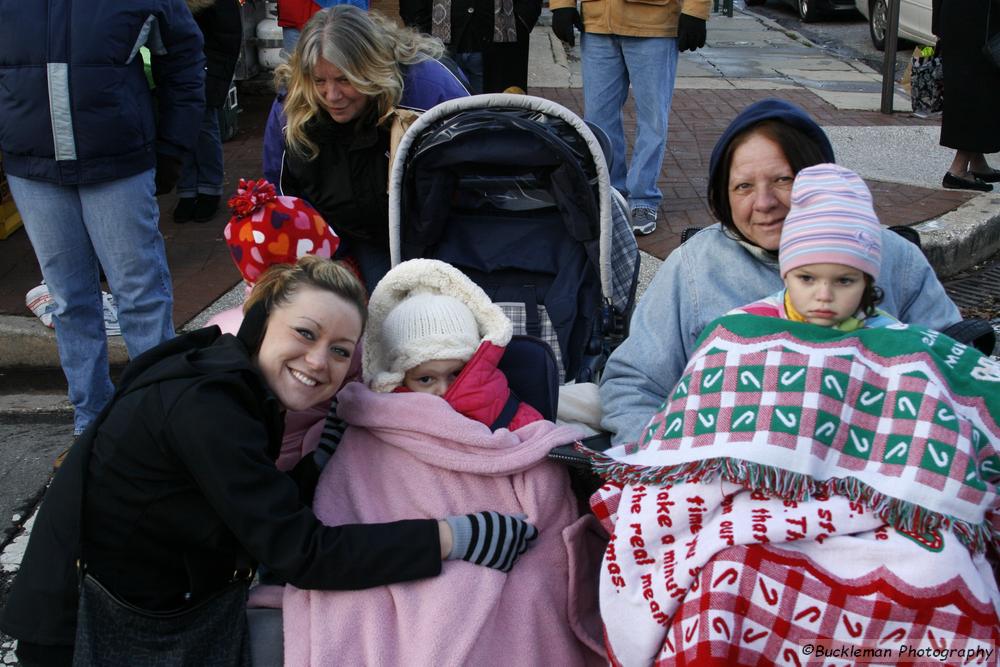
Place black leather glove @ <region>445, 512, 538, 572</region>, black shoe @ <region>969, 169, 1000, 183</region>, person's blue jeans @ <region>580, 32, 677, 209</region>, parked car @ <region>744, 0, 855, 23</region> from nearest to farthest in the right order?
black leather glove @ <region>445, 512, 538, 572</region> < person's blue jeans @ <region>580, 32, 677, 209</region> < black shoe @ <region>969, 169, 1000, 183</region> < parked car @ <region>744, 0, 855, 23</region>

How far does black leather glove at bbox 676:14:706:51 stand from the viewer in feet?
18.3

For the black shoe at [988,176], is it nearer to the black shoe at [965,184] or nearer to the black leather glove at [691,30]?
the black shoe at [965,184]

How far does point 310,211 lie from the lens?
126 inches

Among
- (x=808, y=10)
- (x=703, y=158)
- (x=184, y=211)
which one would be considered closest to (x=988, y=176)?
(x=703, y=158)

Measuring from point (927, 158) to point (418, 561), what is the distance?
6.57 metres

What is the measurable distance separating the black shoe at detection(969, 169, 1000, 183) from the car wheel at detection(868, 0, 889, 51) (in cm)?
638

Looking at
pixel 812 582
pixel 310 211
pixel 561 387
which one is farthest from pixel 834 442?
pixel 310 211

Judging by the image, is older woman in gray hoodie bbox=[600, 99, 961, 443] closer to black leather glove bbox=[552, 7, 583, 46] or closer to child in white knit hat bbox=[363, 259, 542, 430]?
child in white knit hat bbox=[363, 259, 542, 430]

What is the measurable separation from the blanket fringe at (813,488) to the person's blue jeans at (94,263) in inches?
101

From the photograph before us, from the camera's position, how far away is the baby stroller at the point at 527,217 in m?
3.20

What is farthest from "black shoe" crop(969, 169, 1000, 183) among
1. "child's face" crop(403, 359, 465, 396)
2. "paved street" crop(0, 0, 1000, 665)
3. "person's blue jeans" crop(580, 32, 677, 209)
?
"child's face" crop(403, 359, 465, 396)

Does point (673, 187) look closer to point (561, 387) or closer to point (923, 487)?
point (561, 387)

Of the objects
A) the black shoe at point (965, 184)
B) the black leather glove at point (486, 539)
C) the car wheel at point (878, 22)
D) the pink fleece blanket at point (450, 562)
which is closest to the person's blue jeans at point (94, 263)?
the pink fleece blanket at point (450, 562)

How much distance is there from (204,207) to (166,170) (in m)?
2.44
